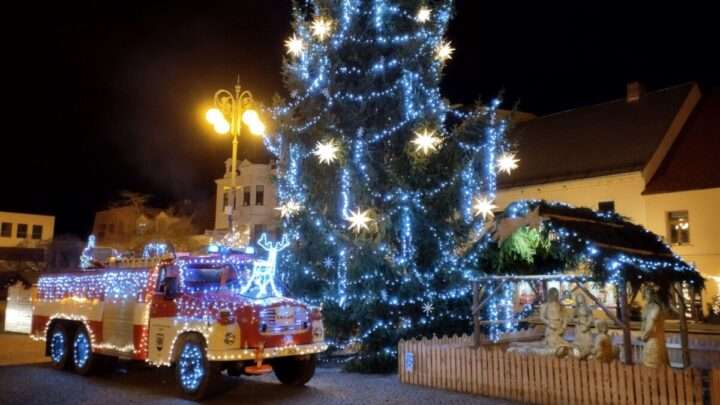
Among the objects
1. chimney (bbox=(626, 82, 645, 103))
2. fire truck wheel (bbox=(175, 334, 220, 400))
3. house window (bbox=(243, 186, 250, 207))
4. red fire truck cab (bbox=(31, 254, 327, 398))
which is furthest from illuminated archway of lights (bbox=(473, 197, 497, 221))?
house window (bbox=(243, 186, 250, 207))

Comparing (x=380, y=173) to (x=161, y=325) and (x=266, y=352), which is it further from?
(x=161, y=325)

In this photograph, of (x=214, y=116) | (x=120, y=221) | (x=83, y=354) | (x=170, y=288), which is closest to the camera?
(x=170, y=288)

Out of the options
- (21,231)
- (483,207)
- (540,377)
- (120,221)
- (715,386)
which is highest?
(21,231)

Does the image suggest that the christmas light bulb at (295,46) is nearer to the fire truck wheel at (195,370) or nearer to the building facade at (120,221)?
the fire truck wheel at (195,370)

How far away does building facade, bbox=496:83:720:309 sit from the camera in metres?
28.6

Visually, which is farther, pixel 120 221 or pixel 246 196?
pixel 120 221

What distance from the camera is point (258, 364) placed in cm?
1155

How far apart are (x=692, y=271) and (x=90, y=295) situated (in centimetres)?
1255

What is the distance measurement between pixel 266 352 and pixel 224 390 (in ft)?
5.39

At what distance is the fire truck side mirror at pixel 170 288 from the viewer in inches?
485

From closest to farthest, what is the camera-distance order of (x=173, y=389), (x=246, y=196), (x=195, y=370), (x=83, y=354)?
(x=195, y=370), (x=173, y=389), (x=83, y=354), (x=246, y=196)

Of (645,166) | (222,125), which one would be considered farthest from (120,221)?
(222,125)

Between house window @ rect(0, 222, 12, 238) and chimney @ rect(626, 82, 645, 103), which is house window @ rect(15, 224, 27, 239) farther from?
chimney @ rect(626, 82, 645, 103)

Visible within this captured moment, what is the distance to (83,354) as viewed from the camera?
571 inches
